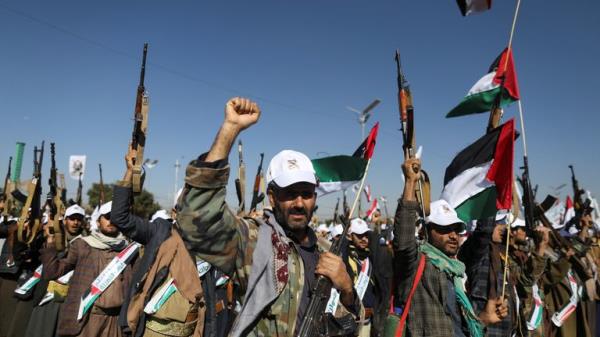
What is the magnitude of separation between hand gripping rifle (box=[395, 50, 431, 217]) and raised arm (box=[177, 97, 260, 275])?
2.35 m

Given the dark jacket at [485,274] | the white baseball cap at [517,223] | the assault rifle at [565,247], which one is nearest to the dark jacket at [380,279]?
the dark jacket at [485,274]

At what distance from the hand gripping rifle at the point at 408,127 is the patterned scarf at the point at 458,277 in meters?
0.41

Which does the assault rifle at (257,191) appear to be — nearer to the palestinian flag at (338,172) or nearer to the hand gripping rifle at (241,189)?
the hand gripping rifle at (241,189)

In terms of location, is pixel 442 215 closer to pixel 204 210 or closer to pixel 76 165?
pixel 204 210

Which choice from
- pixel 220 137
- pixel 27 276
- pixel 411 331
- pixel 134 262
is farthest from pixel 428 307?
pixel 27 276

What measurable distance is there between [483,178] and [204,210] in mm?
3166

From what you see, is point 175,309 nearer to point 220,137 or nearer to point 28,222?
point 220,137

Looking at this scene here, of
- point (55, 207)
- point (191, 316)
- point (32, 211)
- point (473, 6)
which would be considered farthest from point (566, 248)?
point (32, 211)

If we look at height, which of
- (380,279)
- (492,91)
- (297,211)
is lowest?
(380,279)

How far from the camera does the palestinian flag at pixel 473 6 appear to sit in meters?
3.79

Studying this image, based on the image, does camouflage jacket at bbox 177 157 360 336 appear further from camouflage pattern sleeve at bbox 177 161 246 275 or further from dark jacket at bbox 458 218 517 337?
dark jacket at bbox 458 218 517 337

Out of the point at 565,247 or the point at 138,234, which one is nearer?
the point at 138,234

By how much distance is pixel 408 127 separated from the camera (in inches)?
158

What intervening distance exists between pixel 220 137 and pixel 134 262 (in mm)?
4288
